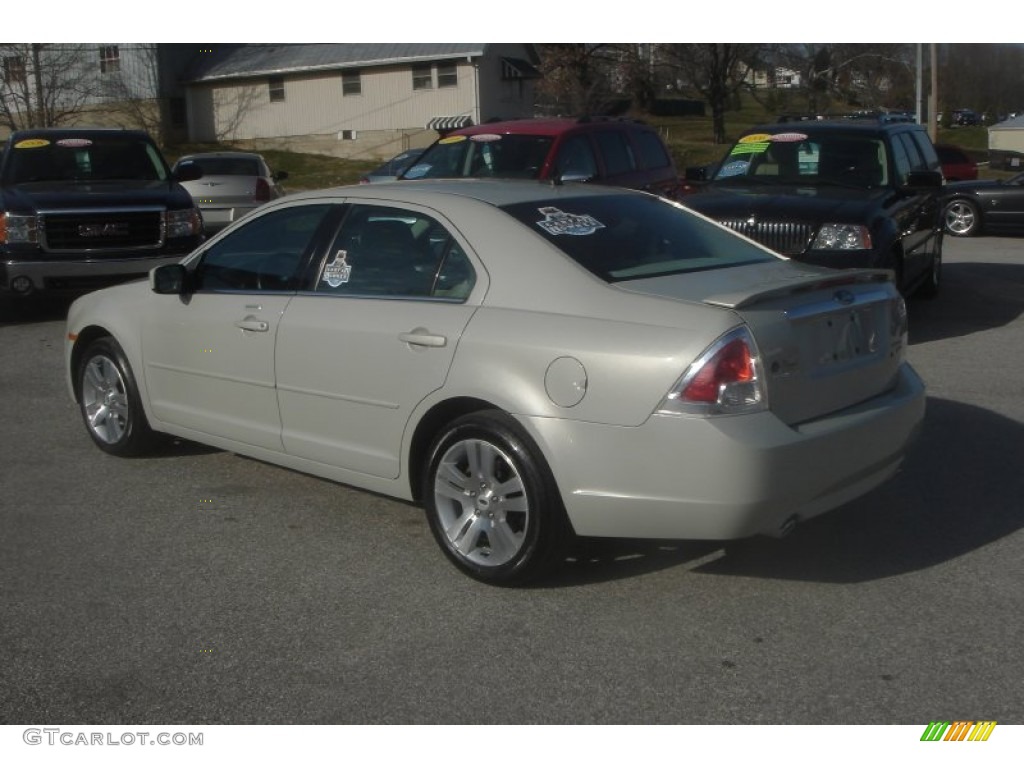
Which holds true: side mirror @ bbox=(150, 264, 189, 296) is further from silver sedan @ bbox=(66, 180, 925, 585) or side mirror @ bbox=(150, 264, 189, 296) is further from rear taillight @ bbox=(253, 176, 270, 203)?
rear taillight @ bbox=(253, 176, 270, 203)

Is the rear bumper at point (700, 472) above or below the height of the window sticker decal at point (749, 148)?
below

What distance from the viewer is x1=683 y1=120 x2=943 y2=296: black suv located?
9344mm

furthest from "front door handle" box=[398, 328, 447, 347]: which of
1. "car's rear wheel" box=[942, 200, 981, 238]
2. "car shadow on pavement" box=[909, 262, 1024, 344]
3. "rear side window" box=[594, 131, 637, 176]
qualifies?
"car's rear wheel" box=[942, 200, 981, 238]

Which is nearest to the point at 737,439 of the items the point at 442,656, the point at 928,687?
the point at 928,687

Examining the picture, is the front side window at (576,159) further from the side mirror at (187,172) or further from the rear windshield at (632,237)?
the rear windshield at (632,237)

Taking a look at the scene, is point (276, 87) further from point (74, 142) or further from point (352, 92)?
point (74, 142)

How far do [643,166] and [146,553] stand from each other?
322 inches

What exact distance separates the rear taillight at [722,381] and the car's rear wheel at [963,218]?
17.8 metres

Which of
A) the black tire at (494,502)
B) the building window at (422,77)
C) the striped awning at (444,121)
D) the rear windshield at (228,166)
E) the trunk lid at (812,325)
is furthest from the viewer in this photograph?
the building window at (422,77)

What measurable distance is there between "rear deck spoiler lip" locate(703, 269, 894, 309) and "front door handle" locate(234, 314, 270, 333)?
2.24 meters

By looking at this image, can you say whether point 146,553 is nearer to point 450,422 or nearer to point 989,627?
point 450,422

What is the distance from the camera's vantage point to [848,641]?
4270mm

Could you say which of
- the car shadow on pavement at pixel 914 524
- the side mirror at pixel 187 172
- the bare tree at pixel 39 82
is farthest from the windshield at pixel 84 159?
the bare tree at pixel 39 82

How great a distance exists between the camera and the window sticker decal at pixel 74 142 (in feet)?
42.7
